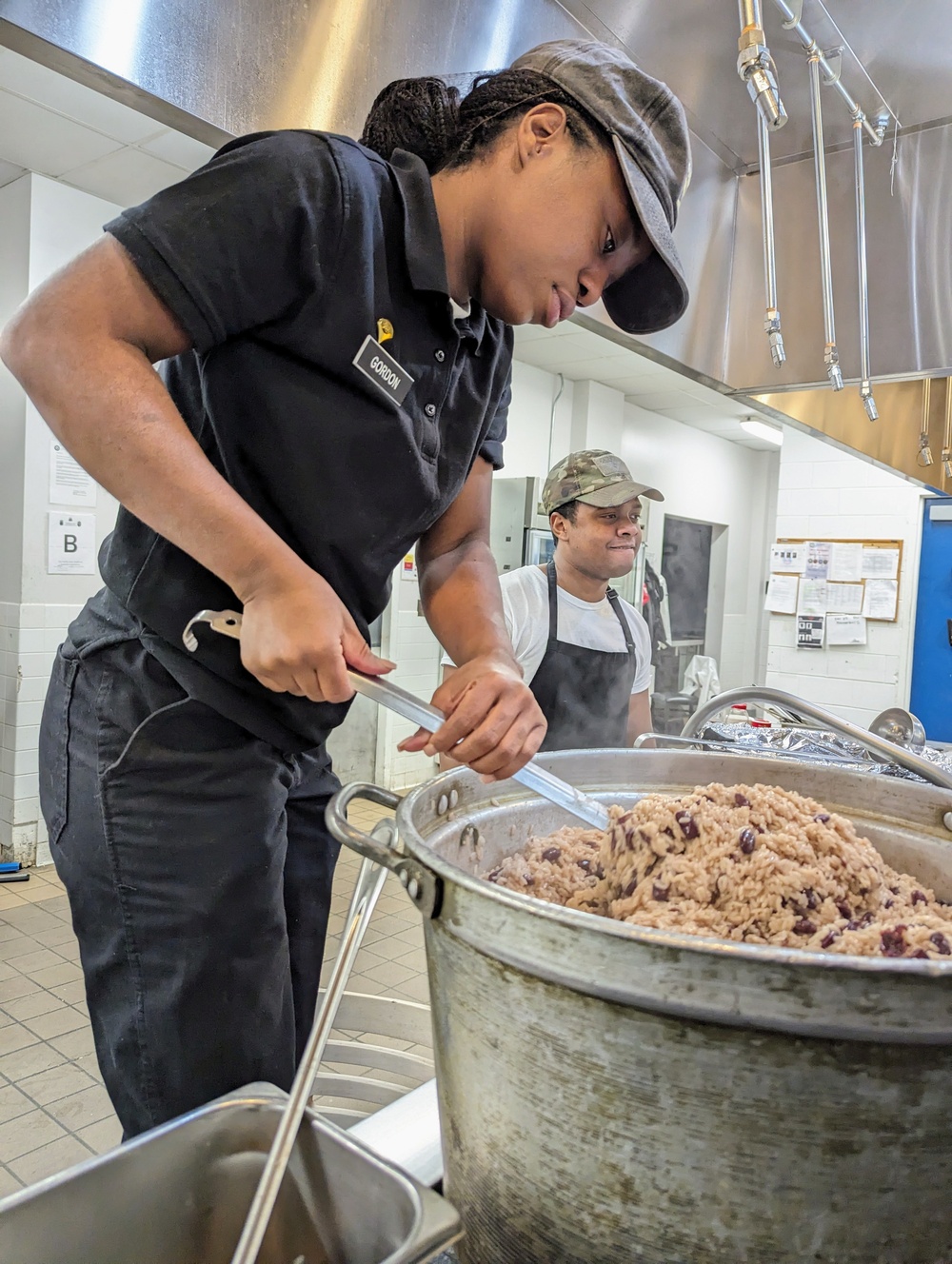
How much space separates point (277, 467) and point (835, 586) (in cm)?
→ 545

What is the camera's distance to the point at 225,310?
731 mm

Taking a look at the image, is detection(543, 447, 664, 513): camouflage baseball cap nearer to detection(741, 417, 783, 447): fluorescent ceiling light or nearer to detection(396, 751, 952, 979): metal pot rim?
detection(396, 751, 952, 979): metal pot rim

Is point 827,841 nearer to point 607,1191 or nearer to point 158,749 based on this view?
A: point 607,1191

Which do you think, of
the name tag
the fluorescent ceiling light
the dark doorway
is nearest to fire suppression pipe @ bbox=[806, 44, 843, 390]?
the name tag

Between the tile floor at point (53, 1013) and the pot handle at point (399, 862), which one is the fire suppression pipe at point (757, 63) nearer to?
the pot handle at point (399, 862)

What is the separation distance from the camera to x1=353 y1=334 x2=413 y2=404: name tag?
0.82m

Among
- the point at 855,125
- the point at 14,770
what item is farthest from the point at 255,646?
the point at 14,770

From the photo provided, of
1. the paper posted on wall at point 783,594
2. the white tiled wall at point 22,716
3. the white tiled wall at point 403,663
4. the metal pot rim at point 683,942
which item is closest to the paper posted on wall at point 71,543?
the white tiled wall at point 22,716

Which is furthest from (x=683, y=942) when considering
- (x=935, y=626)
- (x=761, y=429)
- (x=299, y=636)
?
(x=761, y=429)

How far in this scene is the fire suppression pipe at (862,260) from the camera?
5.45 feet

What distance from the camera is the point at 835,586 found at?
562 centimetres

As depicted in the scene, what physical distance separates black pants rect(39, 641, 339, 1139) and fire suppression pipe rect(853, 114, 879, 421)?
1599mm

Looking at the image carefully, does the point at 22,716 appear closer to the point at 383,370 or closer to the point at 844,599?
the point at 383,370

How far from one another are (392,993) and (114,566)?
2.29 metres
